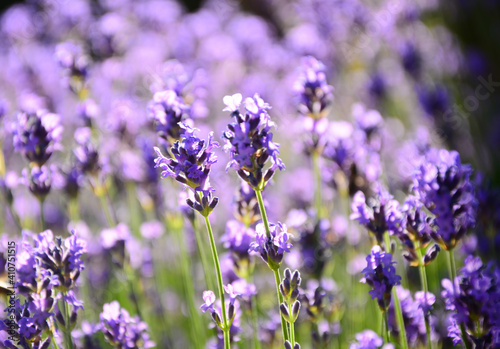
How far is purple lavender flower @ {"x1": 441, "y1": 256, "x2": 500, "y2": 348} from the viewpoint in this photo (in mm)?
1314

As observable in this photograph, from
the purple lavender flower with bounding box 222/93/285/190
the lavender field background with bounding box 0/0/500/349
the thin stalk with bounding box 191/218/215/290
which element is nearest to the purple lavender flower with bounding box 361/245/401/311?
the lavender field background with bounding box 0/0/500/349

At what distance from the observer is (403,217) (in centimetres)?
147

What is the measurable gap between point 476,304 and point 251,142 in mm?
690

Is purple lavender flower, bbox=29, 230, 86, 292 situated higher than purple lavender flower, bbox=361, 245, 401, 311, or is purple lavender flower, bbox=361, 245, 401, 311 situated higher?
purple lavender flower, bbox=29, 230, 86, 292

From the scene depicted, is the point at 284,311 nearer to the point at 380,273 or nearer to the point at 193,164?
the point at 380,273

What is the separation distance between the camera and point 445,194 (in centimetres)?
134

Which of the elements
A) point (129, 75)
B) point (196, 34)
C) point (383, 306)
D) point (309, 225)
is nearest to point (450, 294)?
point (383, 306)

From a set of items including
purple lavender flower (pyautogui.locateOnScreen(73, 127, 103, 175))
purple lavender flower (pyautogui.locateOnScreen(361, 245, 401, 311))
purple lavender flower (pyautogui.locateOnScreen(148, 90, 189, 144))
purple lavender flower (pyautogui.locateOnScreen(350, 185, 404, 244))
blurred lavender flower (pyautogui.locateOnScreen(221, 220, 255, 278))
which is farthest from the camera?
purple lavender flower (pyautogui.locateOnScreen(73, 127, 103, 175))

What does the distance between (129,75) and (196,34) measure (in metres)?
1.38

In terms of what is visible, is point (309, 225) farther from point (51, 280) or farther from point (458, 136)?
point (458, 136)

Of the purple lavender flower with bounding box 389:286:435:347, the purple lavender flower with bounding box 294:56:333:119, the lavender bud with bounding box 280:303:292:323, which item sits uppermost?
the purple lavender flower with bounding box 294:56:333:119

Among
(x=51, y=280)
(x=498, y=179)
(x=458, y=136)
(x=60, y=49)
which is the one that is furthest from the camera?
(x=498, y=179)

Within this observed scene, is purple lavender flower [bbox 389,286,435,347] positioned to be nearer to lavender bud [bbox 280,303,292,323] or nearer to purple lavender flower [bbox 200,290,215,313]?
lavender bud [bbox 280,303,292,323]

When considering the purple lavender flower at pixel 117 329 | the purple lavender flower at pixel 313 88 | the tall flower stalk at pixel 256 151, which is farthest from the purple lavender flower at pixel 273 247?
the purple lavender flower at pixel 313 88
